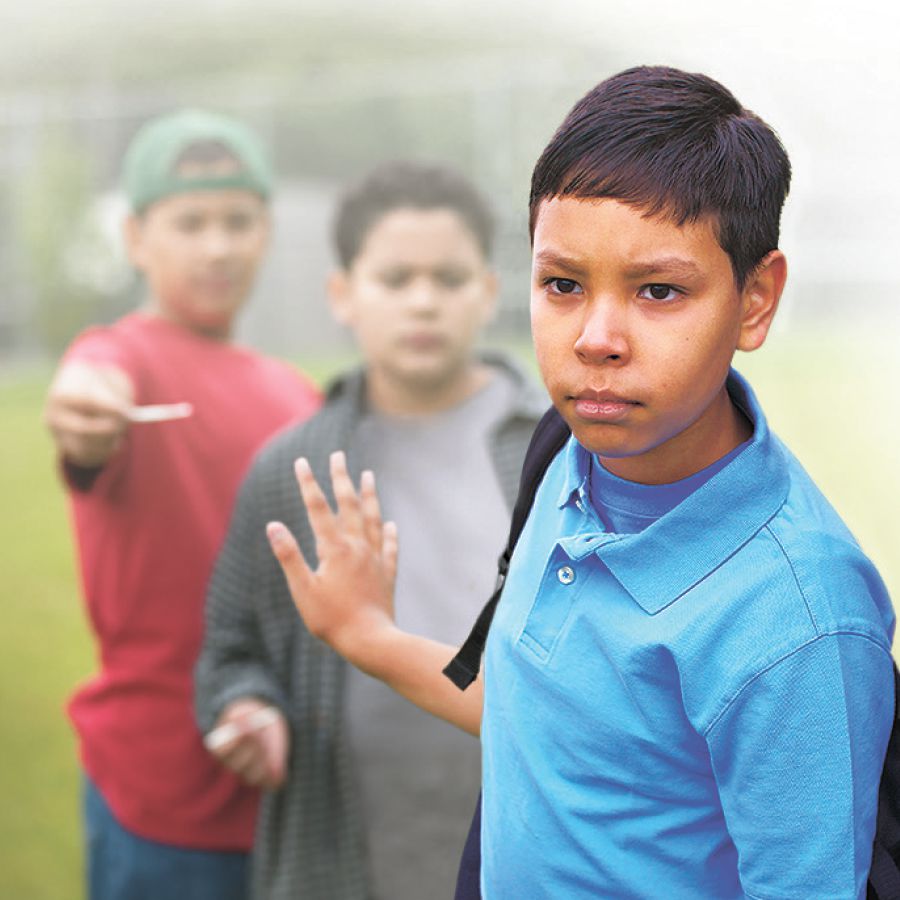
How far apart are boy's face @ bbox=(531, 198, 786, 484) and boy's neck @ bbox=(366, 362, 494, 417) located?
1.06 metres

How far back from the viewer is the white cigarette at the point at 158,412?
192 cm

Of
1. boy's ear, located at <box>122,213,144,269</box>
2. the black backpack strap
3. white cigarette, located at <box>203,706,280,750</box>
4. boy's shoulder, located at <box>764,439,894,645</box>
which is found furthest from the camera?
boy's ear, located at <box>122,213,144,269</box>

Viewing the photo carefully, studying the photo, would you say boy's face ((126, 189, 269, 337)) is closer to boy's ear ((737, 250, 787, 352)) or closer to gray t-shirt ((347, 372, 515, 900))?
gray t-shirt ((347, 372, 515, 900))

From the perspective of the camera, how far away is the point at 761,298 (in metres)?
0.95

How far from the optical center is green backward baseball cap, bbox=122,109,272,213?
7.73 ft

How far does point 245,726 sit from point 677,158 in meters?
1.18

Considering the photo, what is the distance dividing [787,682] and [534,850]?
0.26 metres

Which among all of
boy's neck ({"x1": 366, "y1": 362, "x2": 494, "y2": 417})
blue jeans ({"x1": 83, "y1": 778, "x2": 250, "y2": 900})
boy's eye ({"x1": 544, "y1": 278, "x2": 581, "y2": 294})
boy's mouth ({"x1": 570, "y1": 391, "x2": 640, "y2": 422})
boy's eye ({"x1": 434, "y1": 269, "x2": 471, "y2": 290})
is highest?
boy's eye ({"x1": 544, "y1": 278, "x2": 581, "y2": 294})

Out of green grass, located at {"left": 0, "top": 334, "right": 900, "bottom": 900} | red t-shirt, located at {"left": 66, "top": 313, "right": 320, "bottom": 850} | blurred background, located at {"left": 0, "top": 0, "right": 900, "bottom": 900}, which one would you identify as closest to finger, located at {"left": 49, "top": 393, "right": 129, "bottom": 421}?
red t-shirt, located at {"left": 66, "top": 313, "right": 320, "bottom": 850}

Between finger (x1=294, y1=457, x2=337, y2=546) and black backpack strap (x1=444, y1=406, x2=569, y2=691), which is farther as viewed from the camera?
finger (x1=294, y1=457, x2=337, y2=546)

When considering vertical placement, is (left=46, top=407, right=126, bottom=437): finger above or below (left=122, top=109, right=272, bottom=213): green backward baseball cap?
below

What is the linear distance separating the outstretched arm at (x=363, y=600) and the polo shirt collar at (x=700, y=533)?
0.31m

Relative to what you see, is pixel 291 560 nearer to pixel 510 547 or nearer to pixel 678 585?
pixel 510 547

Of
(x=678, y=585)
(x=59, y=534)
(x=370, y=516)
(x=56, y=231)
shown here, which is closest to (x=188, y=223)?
(x=370, y=516)
